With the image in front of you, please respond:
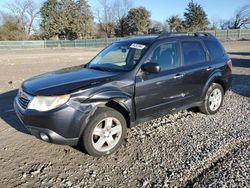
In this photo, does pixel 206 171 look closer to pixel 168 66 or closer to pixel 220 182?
pixel 220 182

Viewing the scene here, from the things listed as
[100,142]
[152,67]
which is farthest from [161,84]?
[100,142]

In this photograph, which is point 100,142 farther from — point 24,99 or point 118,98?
point 24,99

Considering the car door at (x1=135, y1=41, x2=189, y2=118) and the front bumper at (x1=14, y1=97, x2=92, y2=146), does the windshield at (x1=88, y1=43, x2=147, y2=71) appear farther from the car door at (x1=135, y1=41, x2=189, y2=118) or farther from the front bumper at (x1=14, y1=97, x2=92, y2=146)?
the front bumper at (x1=14, y1=97, x2=92, y2=146)

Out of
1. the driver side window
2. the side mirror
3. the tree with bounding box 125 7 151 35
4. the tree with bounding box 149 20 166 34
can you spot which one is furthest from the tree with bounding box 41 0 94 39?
the side mirror

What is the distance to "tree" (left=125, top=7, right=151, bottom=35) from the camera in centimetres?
6242

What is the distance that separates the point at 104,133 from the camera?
13.8 feet

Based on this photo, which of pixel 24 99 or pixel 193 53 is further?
pixel 193 53

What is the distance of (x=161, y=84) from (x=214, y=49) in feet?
6.71

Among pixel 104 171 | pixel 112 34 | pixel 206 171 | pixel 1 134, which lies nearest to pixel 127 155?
pixel 104 171

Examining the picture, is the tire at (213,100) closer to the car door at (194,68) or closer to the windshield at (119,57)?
the car door at (194,68)

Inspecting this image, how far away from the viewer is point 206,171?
3672 millimetres

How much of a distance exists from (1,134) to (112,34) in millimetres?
65354

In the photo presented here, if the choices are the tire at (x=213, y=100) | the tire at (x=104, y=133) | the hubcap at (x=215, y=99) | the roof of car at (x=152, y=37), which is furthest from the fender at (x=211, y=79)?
the tire at (x=104, y=133)

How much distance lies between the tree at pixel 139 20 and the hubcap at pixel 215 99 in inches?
2257
